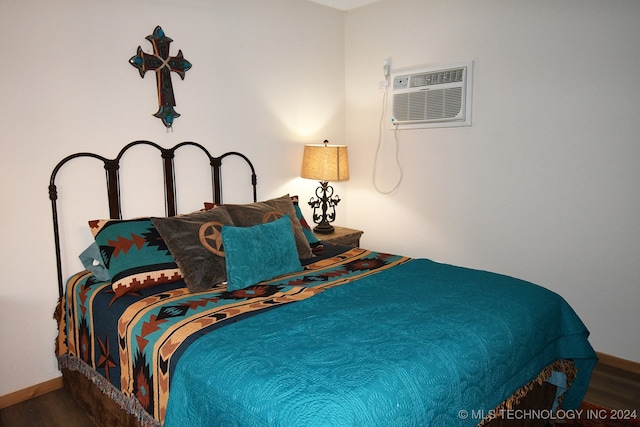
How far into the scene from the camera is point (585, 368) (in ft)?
6.57

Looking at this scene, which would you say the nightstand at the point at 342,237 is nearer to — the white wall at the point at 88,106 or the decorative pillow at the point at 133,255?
the white wall at the point at 88,106

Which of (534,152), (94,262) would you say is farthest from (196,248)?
(534,152)

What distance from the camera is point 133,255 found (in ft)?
6.93

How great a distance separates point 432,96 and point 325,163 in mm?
909

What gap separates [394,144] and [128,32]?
2.02 metres

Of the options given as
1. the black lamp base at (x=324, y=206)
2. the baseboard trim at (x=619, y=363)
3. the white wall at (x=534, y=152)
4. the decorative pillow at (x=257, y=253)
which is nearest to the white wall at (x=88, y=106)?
the black lamp base at (x=324, y=206)

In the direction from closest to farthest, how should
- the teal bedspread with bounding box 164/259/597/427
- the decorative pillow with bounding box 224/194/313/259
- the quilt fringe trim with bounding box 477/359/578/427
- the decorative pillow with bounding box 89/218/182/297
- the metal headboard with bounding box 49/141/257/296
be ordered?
1. the teal bedspread with bounding box 164/259/597/427
2. the quilt fringe trim with bounding box 477/359/578/427
3. the decorative pillow with bounding box 89/218/182/297
4. the metal headboard with bounding box 49/141/257/296
5. the decorative pillow with bounding box 224/194/313/259

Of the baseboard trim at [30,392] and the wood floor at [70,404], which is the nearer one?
the wood floor at [70,404]

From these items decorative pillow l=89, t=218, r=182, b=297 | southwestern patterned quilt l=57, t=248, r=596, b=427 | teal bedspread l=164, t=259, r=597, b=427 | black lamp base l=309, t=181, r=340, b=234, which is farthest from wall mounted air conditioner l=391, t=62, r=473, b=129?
decorative pillow l=89, t=218, r=182, b=297

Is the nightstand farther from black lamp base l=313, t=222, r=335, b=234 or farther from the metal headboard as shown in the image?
the metal headboard

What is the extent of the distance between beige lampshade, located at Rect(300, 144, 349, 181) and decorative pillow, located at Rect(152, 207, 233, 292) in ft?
4.09

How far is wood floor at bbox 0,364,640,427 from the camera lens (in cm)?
213

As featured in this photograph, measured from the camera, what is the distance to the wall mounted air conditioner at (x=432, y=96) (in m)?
3.06

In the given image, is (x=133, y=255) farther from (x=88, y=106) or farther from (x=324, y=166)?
(x=324, y=166)
